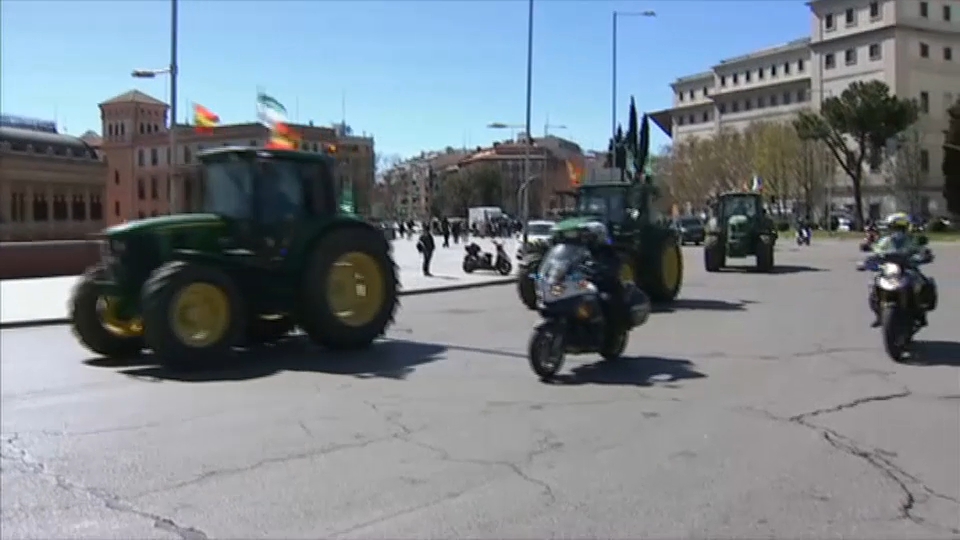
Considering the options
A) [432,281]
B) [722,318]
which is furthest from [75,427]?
[432,281]

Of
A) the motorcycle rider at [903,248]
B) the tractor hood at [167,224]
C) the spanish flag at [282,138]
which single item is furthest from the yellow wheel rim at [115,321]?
the motorcycle rider at [903,248]

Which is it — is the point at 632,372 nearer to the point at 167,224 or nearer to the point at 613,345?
the point at 613,345

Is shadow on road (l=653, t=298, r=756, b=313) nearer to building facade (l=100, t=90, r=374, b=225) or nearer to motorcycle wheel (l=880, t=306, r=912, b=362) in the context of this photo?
building facade (l=100, t=90, r=374, b=225)

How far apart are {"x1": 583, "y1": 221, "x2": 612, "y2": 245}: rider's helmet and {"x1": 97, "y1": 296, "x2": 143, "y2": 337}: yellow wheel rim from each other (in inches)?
214

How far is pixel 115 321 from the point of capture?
11820 mm

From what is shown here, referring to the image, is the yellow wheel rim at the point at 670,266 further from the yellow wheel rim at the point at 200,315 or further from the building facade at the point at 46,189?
the building facade at the point at 46,189

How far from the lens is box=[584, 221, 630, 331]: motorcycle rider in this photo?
1094 centimetres

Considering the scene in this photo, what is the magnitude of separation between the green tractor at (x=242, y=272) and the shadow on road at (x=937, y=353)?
6.80m

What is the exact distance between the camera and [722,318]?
16656 mm

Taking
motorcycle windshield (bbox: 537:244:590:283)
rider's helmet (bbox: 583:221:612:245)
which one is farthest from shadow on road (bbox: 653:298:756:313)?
motorcycle windshield (bbox: 537:244:590:283)

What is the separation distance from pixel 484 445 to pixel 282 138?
8.23 meters

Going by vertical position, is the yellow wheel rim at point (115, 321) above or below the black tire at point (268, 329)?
above

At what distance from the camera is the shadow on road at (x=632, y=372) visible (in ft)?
33.3

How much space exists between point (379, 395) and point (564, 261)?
2.56 meters
